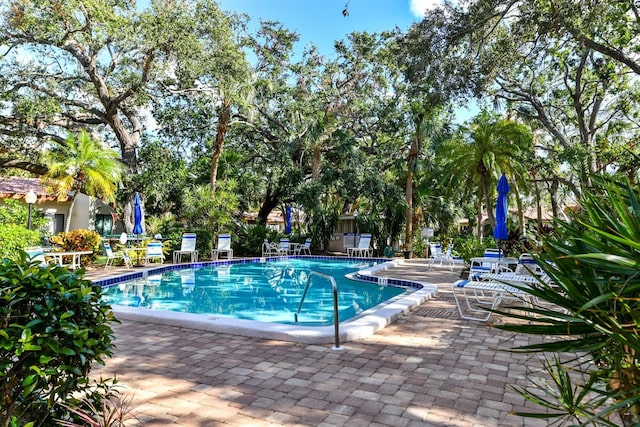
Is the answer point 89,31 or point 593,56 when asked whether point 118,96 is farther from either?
point 593,56

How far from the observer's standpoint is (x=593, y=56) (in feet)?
55.1

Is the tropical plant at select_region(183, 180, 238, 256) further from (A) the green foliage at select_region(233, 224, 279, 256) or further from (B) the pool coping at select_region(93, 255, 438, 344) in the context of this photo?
(B) the pool coping at select_region(93, 255, 438, 344)

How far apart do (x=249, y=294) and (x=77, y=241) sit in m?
6.83

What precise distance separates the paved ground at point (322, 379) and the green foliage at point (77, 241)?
924 centimetres

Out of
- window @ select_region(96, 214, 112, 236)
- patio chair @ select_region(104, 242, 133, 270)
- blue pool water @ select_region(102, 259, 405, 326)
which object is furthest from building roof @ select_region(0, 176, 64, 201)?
blue pool water @ select_region(102, 259, 405, 326)

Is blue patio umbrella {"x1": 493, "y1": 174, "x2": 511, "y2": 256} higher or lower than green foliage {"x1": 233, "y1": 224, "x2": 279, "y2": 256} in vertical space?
higher

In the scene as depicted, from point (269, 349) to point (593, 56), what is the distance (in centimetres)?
1850

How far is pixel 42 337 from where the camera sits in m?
2.01

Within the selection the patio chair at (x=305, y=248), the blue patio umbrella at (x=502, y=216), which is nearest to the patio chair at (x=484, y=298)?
the blue patio umbrella at (x=502, y=216)

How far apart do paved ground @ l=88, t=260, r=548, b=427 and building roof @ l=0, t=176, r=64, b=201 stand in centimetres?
1587

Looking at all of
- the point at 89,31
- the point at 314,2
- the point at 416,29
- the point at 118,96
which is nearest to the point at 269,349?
the point at 416,29

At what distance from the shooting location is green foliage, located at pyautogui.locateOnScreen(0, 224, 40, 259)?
31.0 feet

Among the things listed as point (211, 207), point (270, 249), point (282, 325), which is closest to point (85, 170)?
point (211, 207)

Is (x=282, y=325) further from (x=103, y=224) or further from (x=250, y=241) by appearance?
(x=103, y=224)
